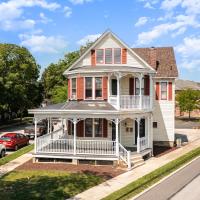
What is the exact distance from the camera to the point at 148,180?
74.8ft

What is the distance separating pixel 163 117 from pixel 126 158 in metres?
11.1

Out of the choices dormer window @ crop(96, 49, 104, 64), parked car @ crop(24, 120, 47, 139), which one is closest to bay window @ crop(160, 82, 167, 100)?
dormer window @ crop(96, 49, 104, 64)

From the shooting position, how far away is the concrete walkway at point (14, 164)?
2619 centimetres

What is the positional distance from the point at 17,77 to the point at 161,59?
27.9 metres

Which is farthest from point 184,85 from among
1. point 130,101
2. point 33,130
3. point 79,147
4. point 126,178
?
point 126,178

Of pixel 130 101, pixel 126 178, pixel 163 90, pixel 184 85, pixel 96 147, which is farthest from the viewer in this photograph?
A: pixel 184 85

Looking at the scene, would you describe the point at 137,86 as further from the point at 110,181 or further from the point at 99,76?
the point at 110,181

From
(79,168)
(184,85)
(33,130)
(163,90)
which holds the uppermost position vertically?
(184,85)

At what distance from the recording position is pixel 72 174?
2469 cm

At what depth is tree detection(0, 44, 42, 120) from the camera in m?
58.0

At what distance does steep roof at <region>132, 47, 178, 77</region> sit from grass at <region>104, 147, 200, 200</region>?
8824 millimetres

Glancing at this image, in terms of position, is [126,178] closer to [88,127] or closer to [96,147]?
[96,147]

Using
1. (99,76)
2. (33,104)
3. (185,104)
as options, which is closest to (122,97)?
(99,76)

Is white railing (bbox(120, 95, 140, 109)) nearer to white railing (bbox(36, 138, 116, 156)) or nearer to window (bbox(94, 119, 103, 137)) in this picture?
window (bbox(94, 119, 103, 137))
